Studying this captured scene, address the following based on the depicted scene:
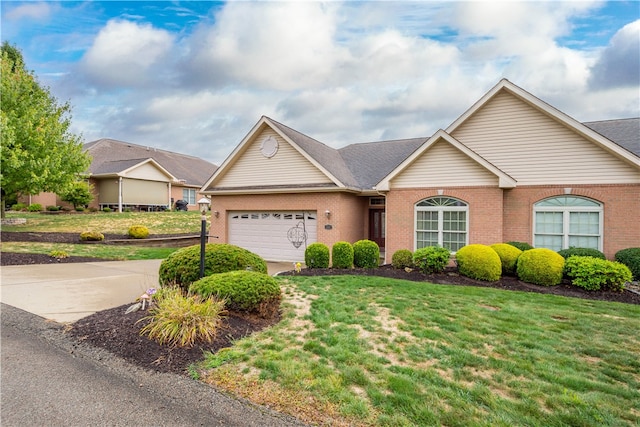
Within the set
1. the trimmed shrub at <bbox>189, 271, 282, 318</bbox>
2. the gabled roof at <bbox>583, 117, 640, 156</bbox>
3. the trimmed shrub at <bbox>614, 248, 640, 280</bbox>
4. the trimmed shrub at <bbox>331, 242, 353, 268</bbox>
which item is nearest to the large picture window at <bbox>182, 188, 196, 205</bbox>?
the trimmed shrub at <bbox>331, 242, 353, 268</bbox>

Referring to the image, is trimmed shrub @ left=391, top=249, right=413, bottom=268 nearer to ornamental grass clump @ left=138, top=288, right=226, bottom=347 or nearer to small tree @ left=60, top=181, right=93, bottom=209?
ornamental grass clump @ left=138, top=288, right=226, bottom=347

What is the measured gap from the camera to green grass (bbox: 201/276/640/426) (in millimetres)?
3404

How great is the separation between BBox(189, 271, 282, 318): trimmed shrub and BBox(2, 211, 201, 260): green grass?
34.7 feet

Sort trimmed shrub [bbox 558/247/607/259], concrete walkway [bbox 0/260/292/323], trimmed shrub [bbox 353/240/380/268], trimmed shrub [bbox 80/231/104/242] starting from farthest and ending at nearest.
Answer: trimmed shrub [bbox 80/231/104/242], trimmed shrub [bbox 353/240/380/268], trimmed shrub [bbox 558/247/607/259], concrete walkway [bbox 0/260/292/323]

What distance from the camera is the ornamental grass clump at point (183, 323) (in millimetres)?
4840

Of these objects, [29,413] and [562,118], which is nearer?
[29,413]

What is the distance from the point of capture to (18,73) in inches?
715

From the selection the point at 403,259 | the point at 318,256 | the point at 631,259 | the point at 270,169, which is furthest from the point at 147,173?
the point at 631,259

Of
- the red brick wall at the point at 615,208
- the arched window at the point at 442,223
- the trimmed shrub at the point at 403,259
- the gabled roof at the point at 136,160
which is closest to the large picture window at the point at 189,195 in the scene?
the gabled roof at the point at 136,160

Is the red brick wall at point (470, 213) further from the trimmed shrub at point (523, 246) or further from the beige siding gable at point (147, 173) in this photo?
the beige siding gable at point (147, 173)

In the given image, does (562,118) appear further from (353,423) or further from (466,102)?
(353,423)

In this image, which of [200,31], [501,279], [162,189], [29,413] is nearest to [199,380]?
[29,413]

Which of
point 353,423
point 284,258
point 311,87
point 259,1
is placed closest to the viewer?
point 353,423

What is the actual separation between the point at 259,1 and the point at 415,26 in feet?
15.9
